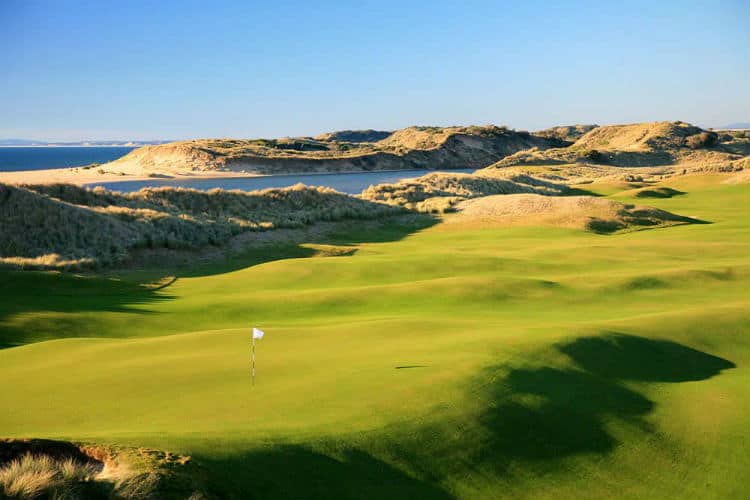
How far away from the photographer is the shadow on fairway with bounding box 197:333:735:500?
578 centimetres

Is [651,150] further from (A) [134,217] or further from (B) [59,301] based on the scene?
(B) [59,301]

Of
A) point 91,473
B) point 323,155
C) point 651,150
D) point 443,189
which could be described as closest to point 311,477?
point 91,473

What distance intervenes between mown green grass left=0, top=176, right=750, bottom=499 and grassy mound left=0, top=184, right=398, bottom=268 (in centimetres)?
1066

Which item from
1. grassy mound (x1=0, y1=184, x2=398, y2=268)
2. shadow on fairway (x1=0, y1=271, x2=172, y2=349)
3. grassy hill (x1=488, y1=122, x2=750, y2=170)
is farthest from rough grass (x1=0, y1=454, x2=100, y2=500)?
grassy hill (x1=488, y1=122, x2=750, y2=170)

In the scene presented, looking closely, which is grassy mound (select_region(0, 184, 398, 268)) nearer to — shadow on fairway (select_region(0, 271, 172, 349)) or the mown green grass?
shadow on fairway (select_region(0, 271, 172, 349))

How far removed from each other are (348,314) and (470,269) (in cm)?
767

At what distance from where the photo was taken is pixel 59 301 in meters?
17.0

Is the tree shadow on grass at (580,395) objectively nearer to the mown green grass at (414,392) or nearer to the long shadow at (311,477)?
the mown green grass at (414,392)

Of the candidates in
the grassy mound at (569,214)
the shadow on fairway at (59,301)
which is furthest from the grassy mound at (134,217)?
the grassy mound at (569,214)

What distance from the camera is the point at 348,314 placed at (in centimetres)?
1488

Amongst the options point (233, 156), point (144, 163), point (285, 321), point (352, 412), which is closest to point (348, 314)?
point (285, 321)

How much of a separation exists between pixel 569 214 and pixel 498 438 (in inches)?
1267

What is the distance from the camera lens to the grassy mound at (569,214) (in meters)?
36.7

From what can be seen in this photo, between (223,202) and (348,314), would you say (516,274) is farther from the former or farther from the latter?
(223,202)
